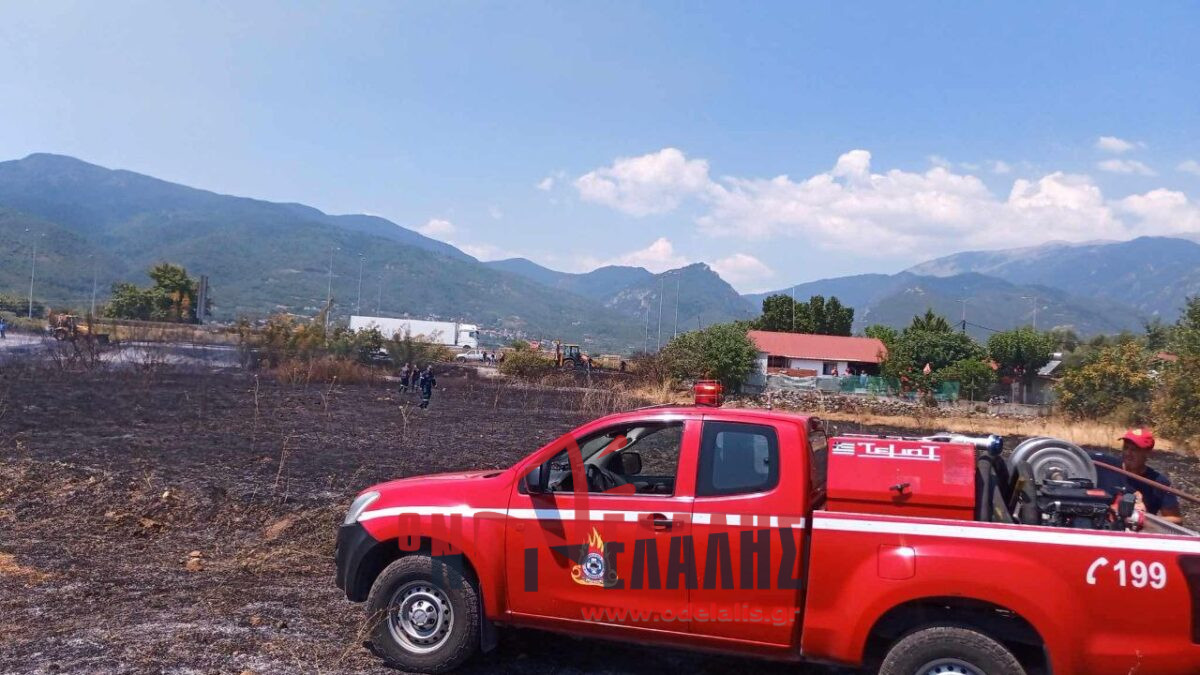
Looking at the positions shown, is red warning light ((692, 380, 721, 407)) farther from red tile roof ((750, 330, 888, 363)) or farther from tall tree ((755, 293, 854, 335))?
tall tree ((755, 293, 854, 335))

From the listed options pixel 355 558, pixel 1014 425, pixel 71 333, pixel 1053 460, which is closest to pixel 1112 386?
pixel 1014 425

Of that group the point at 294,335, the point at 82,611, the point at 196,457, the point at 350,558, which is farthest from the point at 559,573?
the point at 294,335

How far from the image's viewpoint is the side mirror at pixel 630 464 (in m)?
6.56

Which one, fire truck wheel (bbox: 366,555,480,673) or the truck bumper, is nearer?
fire truck wheel (bbox: 366,555,480,673)

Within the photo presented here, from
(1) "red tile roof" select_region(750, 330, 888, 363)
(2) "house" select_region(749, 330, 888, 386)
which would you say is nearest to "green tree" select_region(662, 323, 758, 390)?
(2) "house" select_region(749, 330, 888, 386)

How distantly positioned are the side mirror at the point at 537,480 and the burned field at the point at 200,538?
50.7 inches

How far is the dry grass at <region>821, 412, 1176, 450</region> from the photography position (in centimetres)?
3002

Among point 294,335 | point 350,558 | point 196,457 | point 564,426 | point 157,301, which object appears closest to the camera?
point 350,558

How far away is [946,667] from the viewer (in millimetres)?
4871

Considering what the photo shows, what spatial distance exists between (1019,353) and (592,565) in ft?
257

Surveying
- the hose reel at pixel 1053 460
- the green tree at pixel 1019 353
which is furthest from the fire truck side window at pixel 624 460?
the green tree at pixel 1019 353

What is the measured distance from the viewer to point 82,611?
6.87m

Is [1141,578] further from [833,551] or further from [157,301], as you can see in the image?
[157,301]

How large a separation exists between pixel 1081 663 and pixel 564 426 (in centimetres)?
2028
